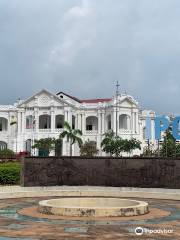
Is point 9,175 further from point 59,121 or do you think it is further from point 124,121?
point 124,121

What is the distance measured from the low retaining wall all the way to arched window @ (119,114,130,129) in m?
41.1

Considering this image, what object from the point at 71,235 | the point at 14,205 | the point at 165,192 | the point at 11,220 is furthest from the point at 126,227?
the point at 165,192

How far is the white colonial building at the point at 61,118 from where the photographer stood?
192ft

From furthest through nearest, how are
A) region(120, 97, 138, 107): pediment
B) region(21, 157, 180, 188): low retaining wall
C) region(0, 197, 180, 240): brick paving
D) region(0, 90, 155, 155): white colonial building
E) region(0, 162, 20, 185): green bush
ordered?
region(120, 97, 138, 107): pediment
region(0, 90, 155, 155): white colonial building
region(0, 162, 20, 185): green bush
region(21, 157, 180, 188): low retaining wall
region(0, 197, 180, 240): brick paving

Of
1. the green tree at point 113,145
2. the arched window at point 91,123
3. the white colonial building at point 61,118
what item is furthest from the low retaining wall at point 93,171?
the arched window at point 91,123

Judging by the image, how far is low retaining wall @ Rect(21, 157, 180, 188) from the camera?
751 inches

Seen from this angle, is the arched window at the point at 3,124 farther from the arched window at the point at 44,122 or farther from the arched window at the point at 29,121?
the arched window at the point at 44,122

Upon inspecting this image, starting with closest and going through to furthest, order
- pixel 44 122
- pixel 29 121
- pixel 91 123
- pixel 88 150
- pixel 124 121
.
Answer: pixel 88 150, pixel 29 121, pixel 124 121, pixel 44 122, pixel 91 123

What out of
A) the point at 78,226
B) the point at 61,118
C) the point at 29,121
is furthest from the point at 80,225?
the point at 61,118

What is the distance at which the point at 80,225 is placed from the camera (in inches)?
401

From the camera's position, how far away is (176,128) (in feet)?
97.9

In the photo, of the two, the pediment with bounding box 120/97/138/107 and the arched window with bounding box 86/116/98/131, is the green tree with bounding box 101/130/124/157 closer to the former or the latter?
the pediment with bounding box 120/97/138/107

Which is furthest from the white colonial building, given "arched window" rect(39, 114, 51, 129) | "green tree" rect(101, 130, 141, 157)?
"green tree" rect(101, 130, 141, 157)

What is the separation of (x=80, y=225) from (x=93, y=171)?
9.50m
